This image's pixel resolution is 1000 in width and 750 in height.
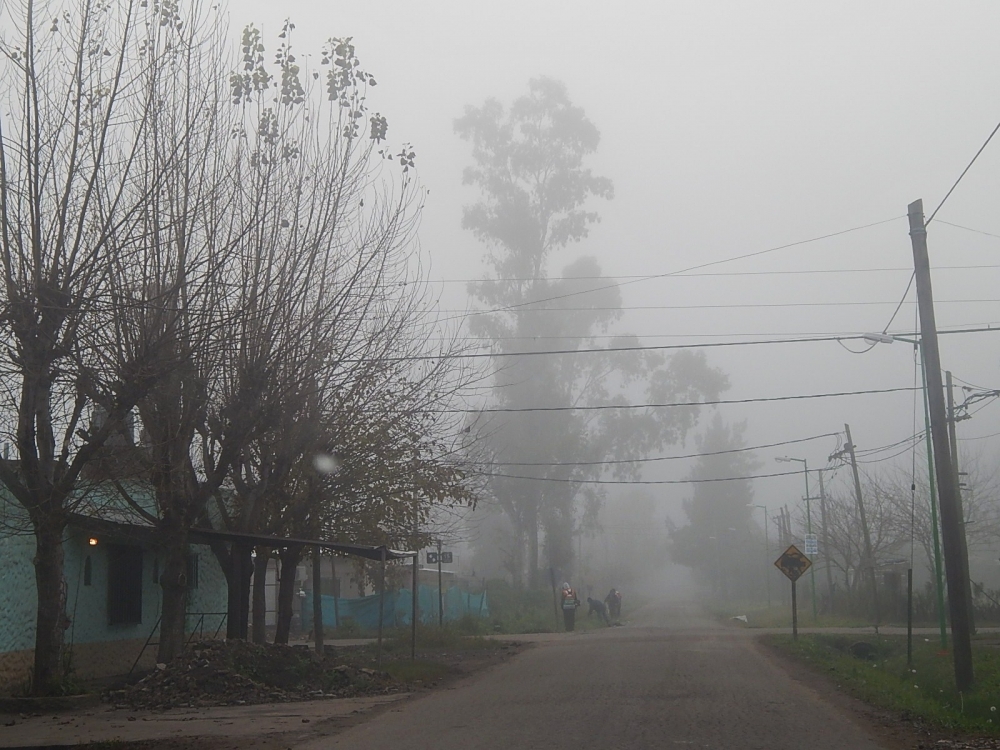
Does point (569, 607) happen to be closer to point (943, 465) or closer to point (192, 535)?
point (192, 535)

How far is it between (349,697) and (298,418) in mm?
4831

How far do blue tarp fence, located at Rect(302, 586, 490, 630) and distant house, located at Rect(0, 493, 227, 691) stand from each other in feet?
41.8

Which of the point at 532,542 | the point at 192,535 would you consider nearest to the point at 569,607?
the point at 532,542

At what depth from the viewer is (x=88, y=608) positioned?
65.2 feet

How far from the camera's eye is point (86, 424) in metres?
16.2

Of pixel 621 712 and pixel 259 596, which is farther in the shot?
pixel 259 596

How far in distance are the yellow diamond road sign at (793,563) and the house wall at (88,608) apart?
1479 centimetres

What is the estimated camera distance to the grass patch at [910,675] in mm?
13438

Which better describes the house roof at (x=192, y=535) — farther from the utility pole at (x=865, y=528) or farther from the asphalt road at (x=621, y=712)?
the utility pole at (x=865, y=528)

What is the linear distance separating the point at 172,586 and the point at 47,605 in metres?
2.45

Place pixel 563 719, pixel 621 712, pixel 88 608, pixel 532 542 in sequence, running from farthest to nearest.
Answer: pixel 532 542
pixel 88 608
pixel 621 712
pixel 563 719

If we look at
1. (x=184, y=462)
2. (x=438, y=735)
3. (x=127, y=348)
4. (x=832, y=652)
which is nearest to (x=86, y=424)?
(x=184, y=462)

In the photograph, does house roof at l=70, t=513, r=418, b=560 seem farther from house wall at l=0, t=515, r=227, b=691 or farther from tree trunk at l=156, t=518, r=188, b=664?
house wall at l=0, t=515, r=227, b=691

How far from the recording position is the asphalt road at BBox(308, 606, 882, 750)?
11.1 metres
